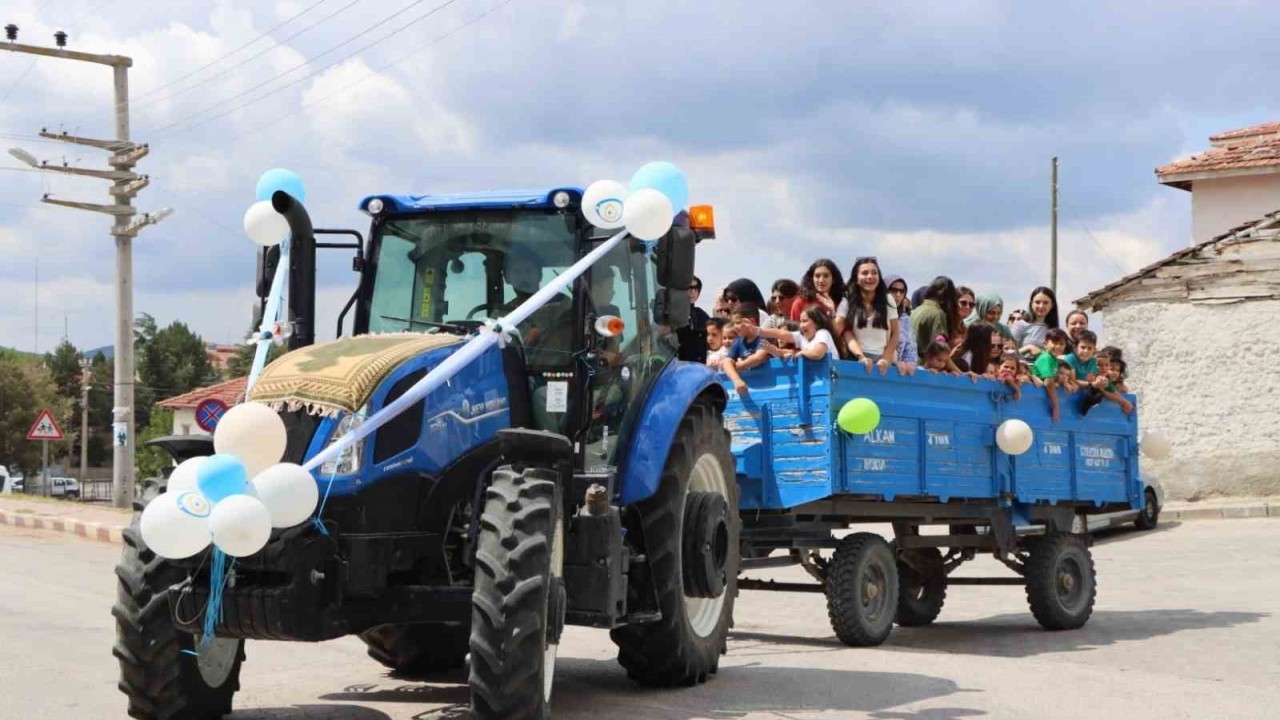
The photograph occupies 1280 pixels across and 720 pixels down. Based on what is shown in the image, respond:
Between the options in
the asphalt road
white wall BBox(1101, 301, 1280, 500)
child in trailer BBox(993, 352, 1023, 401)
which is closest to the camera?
the asphalt road

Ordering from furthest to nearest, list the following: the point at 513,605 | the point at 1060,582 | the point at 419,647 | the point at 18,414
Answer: the point at 18,414 < the point at 1060,582 < the point at 419,647 < the point at 513,605

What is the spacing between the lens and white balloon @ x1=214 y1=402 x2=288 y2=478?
20.4 feet

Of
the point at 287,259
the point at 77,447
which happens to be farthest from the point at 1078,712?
the point at 77,447

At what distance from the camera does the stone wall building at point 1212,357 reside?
23922 millimetres

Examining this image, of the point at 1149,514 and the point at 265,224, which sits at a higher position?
the point at 265,224

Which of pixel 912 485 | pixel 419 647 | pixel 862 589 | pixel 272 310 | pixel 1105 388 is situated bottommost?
pixel 419 647

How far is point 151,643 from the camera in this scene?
677cm

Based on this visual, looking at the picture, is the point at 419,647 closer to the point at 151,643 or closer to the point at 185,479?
the point at 151,643

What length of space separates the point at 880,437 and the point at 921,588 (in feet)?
9.95

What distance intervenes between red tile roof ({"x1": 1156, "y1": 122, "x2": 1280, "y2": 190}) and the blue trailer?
53.5 ft

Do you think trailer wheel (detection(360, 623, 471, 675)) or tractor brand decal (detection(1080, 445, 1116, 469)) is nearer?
trailer wheel (detection(360, 623, 471, 675))

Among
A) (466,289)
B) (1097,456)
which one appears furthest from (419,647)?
(1097,456)

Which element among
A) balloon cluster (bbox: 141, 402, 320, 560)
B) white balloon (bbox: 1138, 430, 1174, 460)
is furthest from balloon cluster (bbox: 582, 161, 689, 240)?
white balloon (bbox: 1138, 430, 1174, 460)

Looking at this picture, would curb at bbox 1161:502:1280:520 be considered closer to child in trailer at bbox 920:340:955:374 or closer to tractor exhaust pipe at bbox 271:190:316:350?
child in trailer at bbox 920:340:955:374
